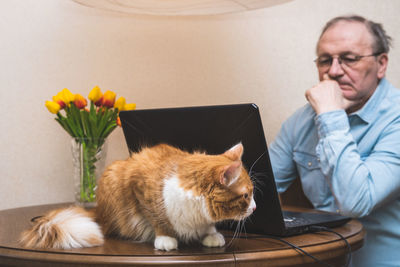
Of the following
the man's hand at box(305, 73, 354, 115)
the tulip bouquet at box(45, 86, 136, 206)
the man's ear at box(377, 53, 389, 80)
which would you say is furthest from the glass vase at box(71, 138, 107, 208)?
the man's ear at box(377, 53, 389, 80)

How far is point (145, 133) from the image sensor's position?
1023 millimetres

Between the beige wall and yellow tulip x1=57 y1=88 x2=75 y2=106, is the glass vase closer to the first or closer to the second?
yellow tulip x1=57 y1=88 x2=75 y2=106

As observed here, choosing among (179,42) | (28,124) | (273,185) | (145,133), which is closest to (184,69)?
(179,42)

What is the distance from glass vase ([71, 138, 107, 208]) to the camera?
1439 mm

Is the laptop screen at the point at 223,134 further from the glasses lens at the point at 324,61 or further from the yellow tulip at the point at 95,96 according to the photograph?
the glasses lens at the point at 324,61

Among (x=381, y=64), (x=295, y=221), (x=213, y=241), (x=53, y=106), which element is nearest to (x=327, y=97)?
(x=381, y=64)

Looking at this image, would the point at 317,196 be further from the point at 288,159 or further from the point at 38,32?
the point at 38,32

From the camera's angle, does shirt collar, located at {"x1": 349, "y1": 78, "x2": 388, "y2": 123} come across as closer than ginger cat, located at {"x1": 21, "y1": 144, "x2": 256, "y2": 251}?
No

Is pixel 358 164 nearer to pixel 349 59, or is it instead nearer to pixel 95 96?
pixel 349 59

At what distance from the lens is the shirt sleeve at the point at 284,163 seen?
1637 millimetres

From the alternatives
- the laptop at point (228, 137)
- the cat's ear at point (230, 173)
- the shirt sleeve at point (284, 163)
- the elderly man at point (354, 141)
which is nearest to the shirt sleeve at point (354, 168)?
the elderly man at point (354, 141)

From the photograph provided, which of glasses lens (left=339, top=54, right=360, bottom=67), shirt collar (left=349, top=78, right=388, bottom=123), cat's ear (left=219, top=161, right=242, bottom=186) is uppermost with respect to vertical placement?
glasses lens (left=339, top=54, right=360, bottom=67)

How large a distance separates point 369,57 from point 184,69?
0.85 metres

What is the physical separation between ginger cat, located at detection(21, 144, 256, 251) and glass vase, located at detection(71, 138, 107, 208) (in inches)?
18.1
